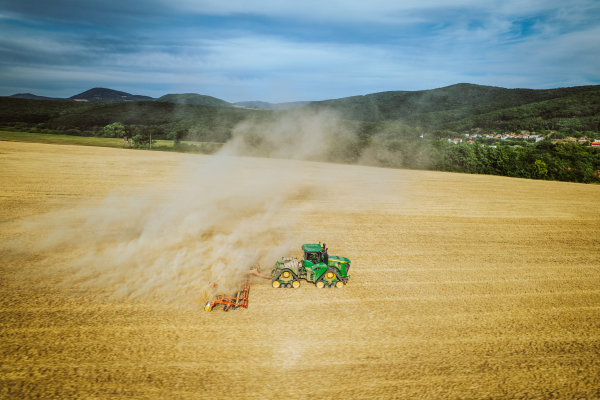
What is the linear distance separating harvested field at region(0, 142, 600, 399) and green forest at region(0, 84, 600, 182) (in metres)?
17.7

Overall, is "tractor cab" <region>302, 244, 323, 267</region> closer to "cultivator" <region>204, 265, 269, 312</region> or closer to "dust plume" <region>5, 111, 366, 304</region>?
"dust plume" <region>5, 111, 366, 304</region>

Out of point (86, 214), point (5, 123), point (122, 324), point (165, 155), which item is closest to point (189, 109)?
point (165, 155)

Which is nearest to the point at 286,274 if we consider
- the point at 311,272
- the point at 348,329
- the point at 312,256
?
the point at 311,272

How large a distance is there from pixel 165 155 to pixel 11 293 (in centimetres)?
4391

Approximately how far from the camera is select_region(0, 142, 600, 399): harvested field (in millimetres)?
6496

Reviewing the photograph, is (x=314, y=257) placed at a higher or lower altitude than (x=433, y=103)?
lower

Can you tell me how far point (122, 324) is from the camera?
8180 mm

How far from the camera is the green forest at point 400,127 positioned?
32188 mm

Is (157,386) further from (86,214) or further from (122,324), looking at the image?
(86,214)

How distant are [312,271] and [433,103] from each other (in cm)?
6411

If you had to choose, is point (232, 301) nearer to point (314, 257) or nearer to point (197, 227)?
point (314, 257)

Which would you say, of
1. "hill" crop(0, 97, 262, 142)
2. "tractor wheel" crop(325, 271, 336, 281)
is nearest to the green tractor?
"tractor wheel" crop(325, 271, 336, 281)

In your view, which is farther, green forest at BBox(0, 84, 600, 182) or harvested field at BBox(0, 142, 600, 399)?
green forest at BBox(0, 84, 600, 182)

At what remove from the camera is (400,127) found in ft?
134
